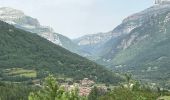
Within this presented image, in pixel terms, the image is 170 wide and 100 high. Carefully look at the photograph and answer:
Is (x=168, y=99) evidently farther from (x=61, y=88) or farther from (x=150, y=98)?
(x=61, y=88)

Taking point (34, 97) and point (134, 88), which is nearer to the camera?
point (34, 97)

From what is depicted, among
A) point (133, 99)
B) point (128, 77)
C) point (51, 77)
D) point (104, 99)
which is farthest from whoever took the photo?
point (104, 99)

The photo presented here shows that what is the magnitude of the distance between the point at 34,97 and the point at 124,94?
9223cm

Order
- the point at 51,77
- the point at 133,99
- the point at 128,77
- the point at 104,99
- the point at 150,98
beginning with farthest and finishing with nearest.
→ the point at 104,99
the point at 128,77
the point at 150,98
the point at 133,99
the point at 51,77

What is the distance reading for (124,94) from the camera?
484 feet

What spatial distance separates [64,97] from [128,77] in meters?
106

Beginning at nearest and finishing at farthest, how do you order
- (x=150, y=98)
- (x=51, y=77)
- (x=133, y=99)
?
1. (x=51, y=77)
2. (x=133, y=99)
3. (x=150, y=98)

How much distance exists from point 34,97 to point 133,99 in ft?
262

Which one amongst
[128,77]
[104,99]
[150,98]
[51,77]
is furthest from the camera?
[104,99]

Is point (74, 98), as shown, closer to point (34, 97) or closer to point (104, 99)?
point (34, 97)

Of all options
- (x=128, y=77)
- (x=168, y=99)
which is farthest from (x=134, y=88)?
(x=168, y=99)

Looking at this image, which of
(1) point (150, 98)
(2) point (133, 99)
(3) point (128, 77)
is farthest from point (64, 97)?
(3) point (128, 77)

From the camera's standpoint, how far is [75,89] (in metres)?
60.5

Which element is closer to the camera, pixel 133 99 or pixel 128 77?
pixel 133 99
